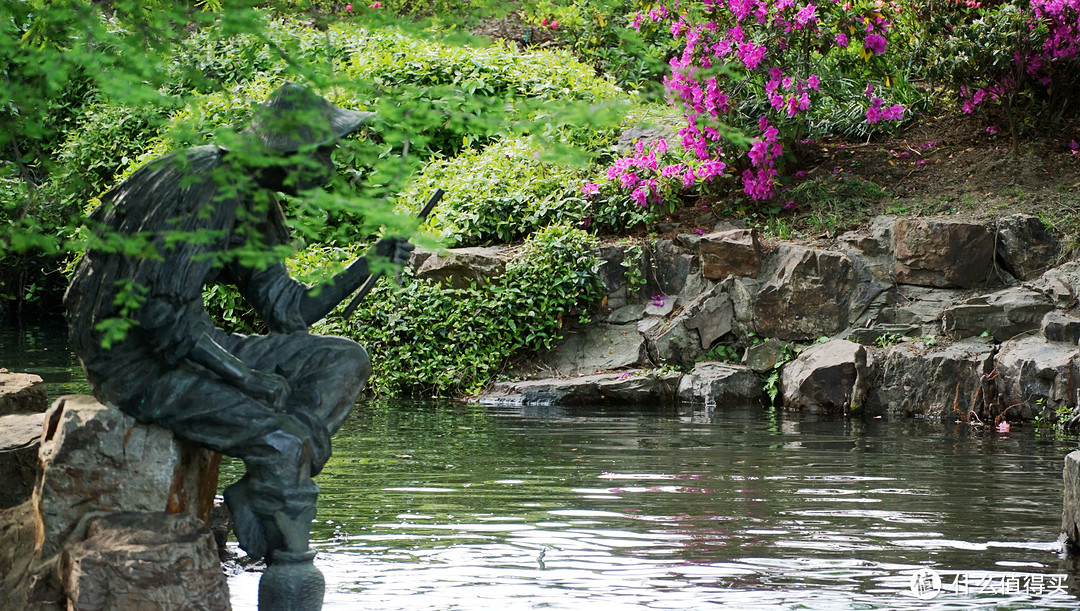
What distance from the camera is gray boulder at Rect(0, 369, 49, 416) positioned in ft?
20.1

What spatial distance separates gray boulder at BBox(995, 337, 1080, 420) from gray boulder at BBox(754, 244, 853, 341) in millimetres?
1702

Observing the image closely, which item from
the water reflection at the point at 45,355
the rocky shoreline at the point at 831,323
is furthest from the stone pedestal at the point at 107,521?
the rocky shoreline at the point at 831,323

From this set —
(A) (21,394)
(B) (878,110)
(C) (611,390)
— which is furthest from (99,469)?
(B) (878,110)

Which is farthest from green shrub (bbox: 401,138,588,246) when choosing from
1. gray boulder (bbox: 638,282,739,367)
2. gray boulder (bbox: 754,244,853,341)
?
gray boulder (bbox: 754,244,853,341)

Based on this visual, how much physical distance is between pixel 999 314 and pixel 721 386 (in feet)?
8.33

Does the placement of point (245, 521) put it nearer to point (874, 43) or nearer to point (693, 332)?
point (693, 332)

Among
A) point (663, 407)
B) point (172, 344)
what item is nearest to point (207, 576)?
point (172, 344)

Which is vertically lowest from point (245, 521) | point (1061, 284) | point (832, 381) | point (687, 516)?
point (687, 516)

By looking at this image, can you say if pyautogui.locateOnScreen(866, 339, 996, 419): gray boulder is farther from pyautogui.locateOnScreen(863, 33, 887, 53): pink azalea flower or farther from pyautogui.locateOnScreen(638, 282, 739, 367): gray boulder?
pyautogui.locateOnScreen(863, 33, 887, 53): pink azalea flower

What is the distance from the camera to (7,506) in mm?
5219

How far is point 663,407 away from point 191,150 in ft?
24.9

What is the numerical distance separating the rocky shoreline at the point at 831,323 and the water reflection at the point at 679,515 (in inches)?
29.8

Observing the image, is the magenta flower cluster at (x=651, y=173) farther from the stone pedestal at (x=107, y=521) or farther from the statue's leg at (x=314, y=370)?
the stone pedestal at (x=107, y=521)

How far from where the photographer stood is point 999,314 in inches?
431
